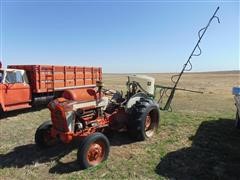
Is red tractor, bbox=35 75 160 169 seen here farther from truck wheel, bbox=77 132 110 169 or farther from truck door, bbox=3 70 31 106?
truck door, bbox=3 70 31 106

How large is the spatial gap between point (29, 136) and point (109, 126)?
268 cm

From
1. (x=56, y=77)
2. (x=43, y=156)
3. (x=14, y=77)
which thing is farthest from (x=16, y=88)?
(x=43, y=156)

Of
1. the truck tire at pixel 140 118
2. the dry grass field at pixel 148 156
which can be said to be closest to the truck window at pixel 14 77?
the dry grass field at pixel 148 156

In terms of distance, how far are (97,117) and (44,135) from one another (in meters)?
1.37

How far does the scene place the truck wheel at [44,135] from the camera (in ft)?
20.9

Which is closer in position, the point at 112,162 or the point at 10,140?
the point at 112,162

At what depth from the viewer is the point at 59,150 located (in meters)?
6.43

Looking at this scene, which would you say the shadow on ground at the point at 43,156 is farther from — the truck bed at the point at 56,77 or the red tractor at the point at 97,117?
the truck bed at the point at 56,77

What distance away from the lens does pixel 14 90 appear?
10.9 metres

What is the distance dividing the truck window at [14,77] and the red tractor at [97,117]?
545 centimetres

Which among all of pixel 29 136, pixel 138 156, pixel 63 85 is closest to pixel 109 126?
pixel 138 156

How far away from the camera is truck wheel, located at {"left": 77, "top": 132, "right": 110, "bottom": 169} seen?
5176 millimetres

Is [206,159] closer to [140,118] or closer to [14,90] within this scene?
[140,118]

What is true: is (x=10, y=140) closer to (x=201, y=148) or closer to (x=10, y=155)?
(x=10, y=155)
